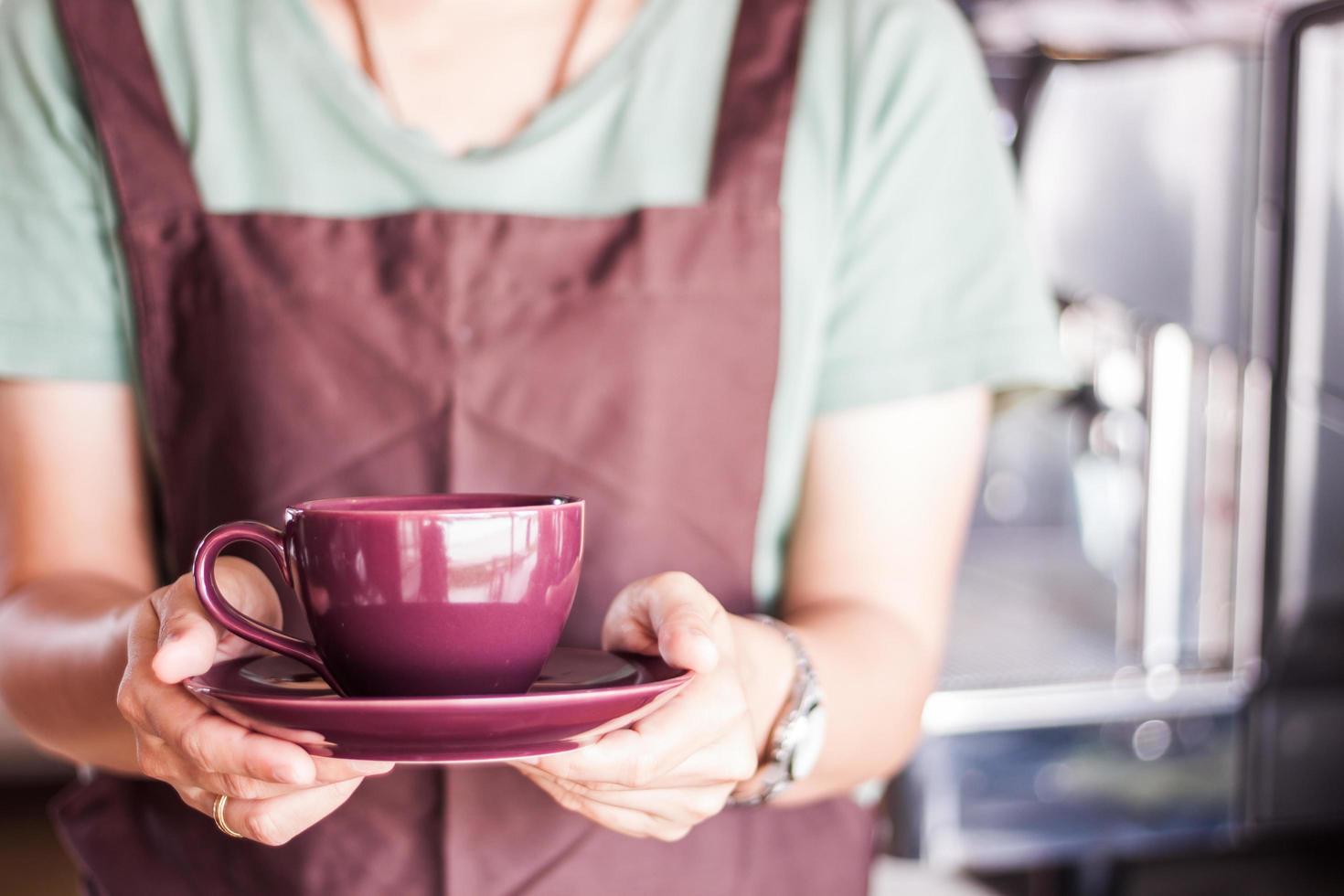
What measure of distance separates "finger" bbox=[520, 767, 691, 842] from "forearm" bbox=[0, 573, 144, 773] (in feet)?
0.87

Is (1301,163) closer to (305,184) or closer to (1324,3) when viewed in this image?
(1324,3)

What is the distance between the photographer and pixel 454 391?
2.78ft

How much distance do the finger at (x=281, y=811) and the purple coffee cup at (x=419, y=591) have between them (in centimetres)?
5

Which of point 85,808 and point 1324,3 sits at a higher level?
point 1324,3

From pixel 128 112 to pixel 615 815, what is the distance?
23.7 inches

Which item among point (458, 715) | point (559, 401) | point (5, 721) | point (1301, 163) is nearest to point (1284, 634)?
point (1301, 163)

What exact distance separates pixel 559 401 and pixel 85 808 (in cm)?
48

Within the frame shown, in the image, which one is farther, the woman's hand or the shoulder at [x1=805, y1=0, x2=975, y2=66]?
the shoulder at [x1=805, y1=0, x2=975, y2=66]

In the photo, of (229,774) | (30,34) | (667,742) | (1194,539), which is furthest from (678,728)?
(1194,539)

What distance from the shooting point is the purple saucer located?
48cm

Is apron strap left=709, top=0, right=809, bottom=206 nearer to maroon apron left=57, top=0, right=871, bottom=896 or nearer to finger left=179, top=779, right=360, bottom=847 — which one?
maroon apron left=57, top=0, right=871, bottom=896

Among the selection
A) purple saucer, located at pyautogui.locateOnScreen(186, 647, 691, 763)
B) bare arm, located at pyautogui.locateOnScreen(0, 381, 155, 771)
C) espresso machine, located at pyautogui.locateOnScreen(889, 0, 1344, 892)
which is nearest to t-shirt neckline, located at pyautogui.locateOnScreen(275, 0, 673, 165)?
bare arm, located at pyautogui.locateOnScreen(0, 381, 155, 771)

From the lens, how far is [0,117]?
2.99ft

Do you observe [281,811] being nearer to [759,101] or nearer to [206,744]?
[206,744]
